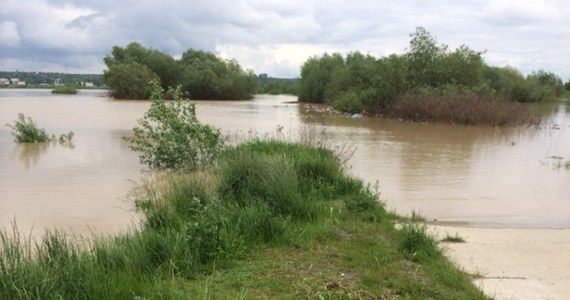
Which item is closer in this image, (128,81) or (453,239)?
(453,239)

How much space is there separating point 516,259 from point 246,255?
3.46m

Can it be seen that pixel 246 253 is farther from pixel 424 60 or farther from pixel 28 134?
pixel 424 60

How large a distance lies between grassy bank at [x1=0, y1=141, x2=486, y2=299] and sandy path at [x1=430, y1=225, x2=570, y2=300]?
421 millimetres

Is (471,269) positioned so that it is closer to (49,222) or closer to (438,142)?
(49,222)

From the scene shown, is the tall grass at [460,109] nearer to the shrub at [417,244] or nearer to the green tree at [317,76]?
the shrub at [417,244]

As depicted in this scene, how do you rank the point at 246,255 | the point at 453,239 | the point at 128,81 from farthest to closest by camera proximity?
the point at 128,81 → the point at 453,239 → the point at 246,255

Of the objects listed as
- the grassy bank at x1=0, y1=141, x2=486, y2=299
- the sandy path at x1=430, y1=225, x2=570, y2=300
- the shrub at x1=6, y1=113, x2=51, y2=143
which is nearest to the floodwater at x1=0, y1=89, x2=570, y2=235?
the shrub at x1=6, y1=113, x2=51, y2=143

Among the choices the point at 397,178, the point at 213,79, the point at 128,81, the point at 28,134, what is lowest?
the point at 397,178

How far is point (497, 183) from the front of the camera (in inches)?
504

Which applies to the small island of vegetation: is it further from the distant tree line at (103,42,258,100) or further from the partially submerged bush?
the distant tree line at (103,42,258,100)

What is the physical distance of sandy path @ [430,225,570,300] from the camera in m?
5.04

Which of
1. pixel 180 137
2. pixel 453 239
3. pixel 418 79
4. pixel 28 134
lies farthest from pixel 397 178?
pixel 418 79

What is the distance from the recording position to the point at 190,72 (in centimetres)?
7281

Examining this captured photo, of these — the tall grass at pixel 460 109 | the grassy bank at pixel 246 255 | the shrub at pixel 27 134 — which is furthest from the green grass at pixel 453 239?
the tall grass at pixel 460 109
